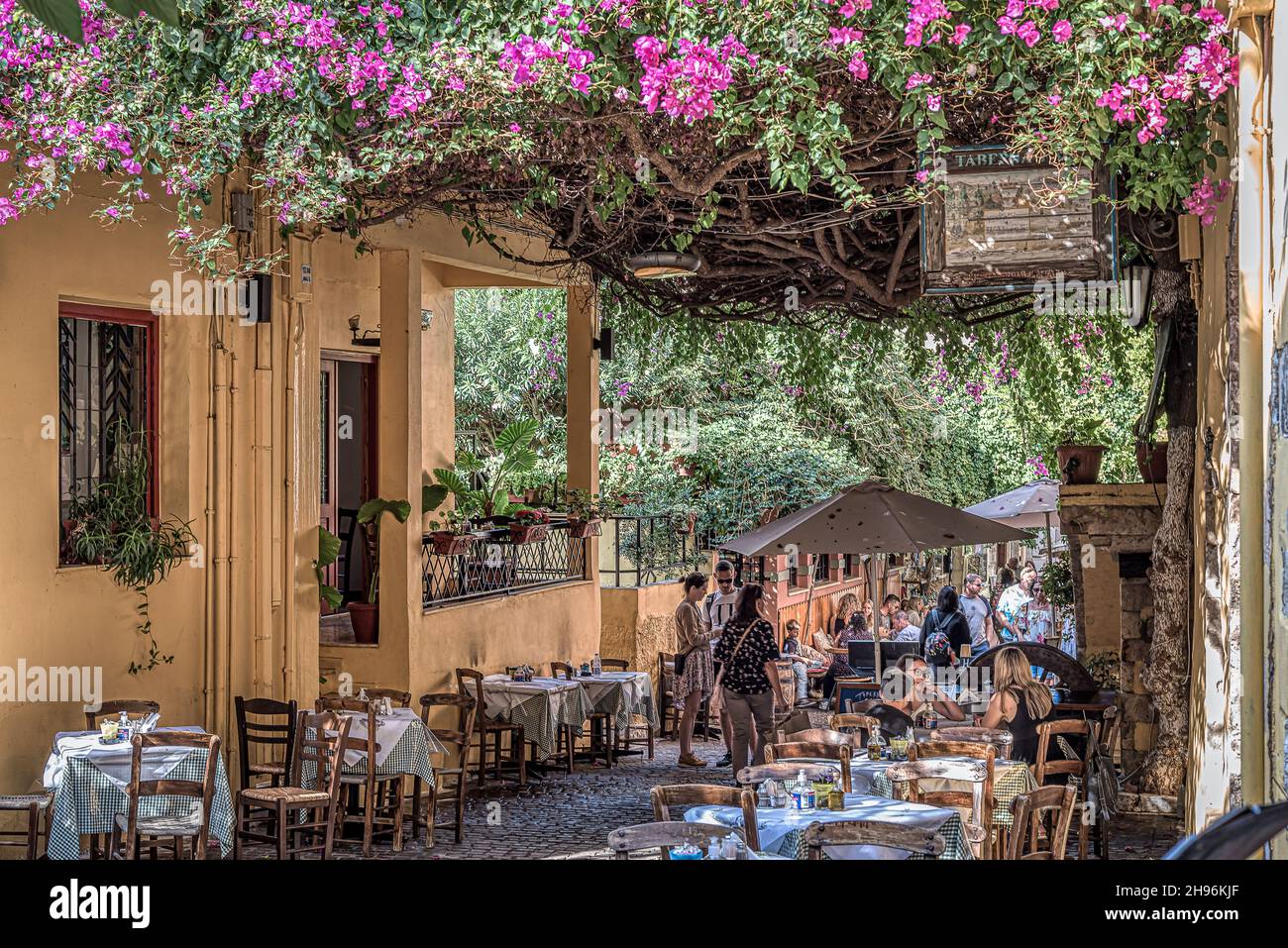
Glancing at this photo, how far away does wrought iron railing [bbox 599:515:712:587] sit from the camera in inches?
675

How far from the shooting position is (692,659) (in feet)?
42.3

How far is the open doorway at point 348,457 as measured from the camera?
14047 mm

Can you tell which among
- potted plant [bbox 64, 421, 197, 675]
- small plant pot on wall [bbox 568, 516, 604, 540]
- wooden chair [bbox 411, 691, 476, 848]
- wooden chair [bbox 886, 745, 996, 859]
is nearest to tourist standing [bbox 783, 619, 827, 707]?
small plant pot on wall [bbox 568, 516, 604, 540]

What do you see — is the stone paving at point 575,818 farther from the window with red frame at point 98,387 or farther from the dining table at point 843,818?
the window with red frame at point 98,387

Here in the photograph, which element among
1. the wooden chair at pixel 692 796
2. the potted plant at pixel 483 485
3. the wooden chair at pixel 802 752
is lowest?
the wooden chair at pixel 802 752

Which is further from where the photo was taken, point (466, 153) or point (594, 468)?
point (594, 468)

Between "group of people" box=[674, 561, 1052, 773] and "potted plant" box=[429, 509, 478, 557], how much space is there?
215cm

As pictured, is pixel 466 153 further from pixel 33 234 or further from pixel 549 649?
pixel 549 649

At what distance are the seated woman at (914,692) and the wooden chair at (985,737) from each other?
114cm

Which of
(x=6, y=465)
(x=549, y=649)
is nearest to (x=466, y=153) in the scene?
(x=6, y=465)

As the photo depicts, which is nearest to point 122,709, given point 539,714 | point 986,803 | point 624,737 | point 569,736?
point 539,714

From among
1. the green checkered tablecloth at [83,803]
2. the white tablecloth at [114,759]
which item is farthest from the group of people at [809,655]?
the green checkered tablecloth at [83,803]

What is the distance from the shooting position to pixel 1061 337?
1296 centimetres
